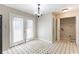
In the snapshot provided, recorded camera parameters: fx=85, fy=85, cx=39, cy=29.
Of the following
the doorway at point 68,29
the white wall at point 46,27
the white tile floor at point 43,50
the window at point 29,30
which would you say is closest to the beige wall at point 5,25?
the white tile floor at point 43,50

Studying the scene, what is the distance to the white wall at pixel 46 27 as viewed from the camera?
4.73m

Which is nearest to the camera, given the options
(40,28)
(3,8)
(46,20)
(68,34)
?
(3,8)

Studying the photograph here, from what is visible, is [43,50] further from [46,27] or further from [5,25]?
[46,27]

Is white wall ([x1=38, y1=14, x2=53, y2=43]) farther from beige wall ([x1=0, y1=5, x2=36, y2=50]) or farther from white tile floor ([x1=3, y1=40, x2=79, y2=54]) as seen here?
beige wall ([x1=0, y1=5, x2=36, y2=50])

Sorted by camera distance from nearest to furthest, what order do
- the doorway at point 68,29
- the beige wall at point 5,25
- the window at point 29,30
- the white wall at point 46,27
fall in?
1. the beige wall at point 5,25
2. the white wall at point 46,27
3. the window at point 29,30
4. the doorway at point 68,29

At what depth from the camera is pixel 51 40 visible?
15.5 feet

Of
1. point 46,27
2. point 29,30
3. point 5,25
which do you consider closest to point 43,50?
point 5,25

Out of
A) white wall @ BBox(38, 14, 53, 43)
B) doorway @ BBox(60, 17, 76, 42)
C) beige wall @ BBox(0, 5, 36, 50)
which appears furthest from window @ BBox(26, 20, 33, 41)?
doorway @ BBox(60, 17, 76, 42)

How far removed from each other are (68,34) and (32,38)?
10.2ft

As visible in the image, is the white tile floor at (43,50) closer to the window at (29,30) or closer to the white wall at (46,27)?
the white wall at (46,27)

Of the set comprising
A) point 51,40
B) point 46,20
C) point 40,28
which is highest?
point 46,20
